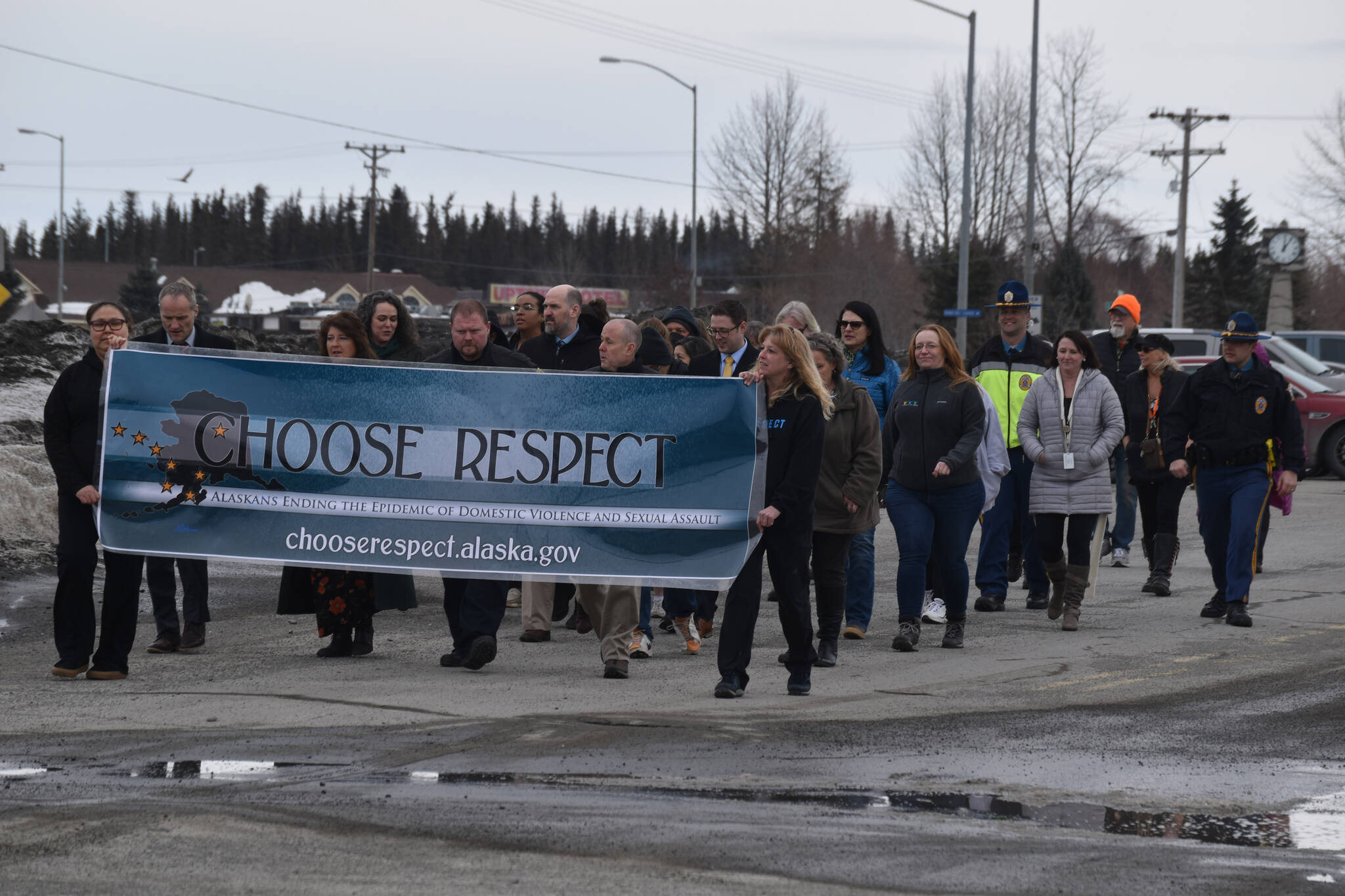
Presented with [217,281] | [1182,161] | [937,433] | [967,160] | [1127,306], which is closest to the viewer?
[937,433]

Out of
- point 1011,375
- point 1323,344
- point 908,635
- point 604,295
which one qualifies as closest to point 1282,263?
point 1323,344

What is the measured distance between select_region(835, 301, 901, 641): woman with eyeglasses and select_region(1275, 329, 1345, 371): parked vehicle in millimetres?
17600

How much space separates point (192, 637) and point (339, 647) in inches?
36.5

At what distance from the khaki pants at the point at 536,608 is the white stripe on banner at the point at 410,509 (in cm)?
136

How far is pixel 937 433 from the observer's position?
31.1 feet

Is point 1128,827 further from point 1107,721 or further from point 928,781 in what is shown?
point 1107,721

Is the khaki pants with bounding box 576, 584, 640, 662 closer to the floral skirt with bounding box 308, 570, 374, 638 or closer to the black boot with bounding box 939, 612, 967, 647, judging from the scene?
the floral skirt with bounding box 308, 570, 374, 638

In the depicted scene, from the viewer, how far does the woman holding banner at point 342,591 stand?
29.0 feet

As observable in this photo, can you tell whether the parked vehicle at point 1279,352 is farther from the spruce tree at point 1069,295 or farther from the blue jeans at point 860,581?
the spruce tree at point 1069,295

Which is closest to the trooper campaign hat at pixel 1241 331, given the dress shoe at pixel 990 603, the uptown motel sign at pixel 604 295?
the dress shoe at pixel 990 603

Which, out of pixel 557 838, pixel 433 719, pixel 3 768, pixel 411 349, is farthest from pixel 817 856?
pixel 411 349

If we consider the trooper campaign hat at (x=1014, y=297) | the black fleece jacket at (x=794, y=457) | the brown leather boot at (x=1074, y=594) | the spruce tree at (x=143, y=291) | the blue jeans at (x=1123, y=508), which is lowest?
the brown leather boot at (x=1074, y=594)

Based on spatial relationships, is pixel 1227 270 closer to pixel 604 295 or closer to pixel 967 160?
pixel 967 160

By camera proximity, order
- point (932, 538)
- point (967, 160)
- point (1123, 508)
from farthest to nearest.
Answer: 1. point (967, 160)
2. point (1123, 508)
3. point (932, 538)
